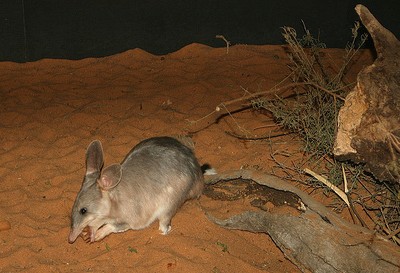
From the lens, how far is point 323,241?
11.9 feet

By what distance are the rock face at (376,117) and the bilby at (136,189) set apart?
1331 mm

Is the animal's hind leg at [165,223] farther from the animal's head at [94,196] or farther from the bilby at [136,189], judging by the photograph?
the animal's head at [94,196]

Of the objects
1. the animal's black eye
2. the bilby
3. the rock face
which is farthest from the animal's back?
the rock face

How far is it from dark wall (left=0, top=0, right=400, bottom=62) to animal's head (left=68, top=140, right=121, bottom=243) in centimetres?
449

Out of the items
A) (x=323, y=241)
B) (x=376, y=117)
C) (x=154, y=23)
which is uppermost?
(x=376, y=117)

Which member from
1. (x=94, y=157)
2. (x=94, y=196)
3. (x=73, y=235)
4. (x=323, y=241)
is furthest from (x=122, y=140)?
(x=323, y=241)

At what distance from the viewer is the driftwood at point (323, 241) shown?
11.2 feet

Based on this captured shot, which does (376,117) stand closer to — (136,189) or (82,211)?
(136,189)

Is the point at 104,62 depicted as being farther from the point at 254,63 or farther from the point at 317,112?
the point at 317,112

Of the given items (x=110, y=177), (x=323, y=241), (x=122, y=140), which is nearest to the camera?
(x=323, y=241)

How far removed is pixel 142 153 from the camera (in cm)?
442

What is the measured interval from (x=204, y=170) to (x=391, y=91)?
1885 millimetres

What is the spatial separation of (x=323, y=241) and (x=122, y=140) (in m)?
2.62

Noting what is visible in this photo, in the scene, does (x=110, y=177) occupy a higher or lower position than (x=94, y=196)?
higher
